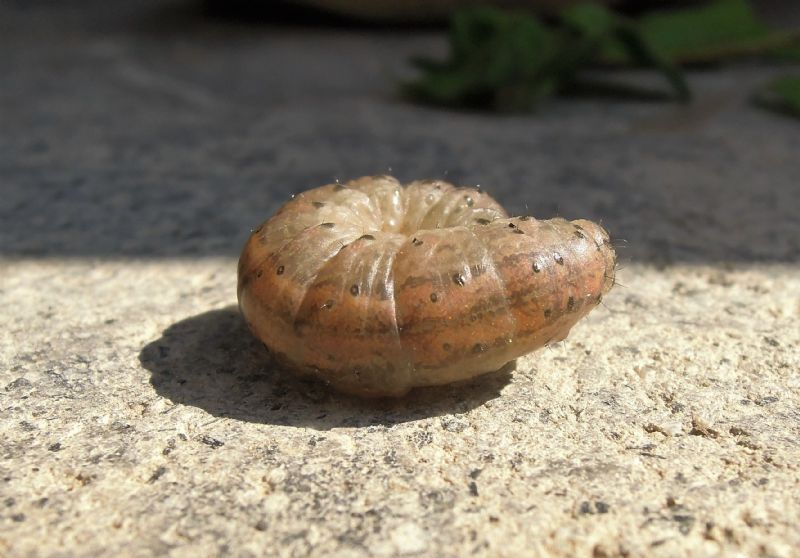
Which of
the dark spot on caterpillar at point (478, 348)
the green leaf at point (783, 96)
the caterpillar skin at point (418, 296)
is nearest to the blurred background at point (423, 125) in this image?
the green leaf at point (783, 96)

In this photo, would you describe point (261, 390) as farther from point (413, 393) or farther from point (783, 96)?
point (783, 96)

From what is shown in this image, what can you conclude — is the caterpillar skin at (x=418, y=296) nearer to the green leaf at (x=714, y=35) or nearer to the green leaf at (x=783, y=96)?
the green leaf at (x=783, y=96)

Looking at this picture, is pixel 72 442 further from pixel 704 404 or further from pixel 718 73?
pixel 718 73

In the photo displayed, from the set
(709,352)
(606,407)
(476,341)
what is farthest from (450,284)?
(709,352)

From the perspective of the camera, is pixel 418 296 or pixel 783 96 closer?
pixel 418 296

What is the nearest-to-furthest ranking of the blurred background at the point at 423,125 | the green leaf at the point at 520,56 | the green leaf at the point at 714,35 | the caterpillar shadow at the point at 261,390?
the caterpillar shadow at the point at 261,390 < the blurred background at the point at 423,125 < the green leaf at the point at 520,56 < the green leaf at the point at 714,35

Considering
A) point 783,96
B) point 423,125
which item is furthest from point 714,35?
point 423,125
